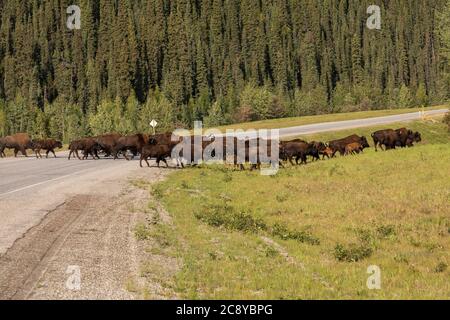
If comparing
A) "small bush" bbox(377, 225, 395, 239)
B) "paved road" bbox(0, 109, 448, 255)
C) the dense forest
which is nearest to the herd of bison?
"paved road" bbox(0, 109, 448, 255)

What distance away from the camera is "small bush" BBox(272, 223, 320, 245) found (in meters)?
13.4

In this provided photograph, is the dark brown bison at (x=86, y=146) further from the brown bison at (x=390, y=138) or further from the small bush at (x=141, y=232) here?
the small bush at (x=141, y=232)

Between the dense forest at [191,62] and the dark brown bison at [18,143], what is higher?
the dense forest at [191,62]

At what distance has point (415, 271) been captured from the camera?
34.9 ft

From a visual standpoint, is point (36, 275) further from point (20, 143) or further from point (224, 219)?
point (20, 143)

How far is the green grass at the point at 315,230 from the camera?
915cm

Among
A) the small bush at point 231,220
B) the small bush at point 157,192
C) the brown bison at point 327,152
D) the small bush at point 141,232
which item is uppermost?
the brown bison at point 327,152

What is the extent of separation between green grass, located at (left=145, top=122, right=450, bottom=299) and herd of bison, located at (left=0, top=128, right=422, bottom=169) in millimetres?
3391

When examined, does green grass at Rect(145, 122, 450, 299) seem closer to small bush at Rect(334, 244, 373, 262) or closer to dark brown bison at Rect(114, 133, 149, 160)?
small bush at Rect(334, 244, 373, 262)

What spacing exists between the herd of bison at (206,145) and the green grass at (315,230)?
3391 millimetres

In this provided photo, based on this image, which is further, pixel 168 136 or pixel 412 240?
pixel 168 136

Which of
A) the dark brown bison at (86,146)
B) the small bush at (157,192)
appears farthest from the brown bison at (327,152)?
the dark brown bison at (86,146)

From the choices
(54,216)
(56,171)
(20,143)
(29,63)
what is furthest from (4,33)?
(54,216)
